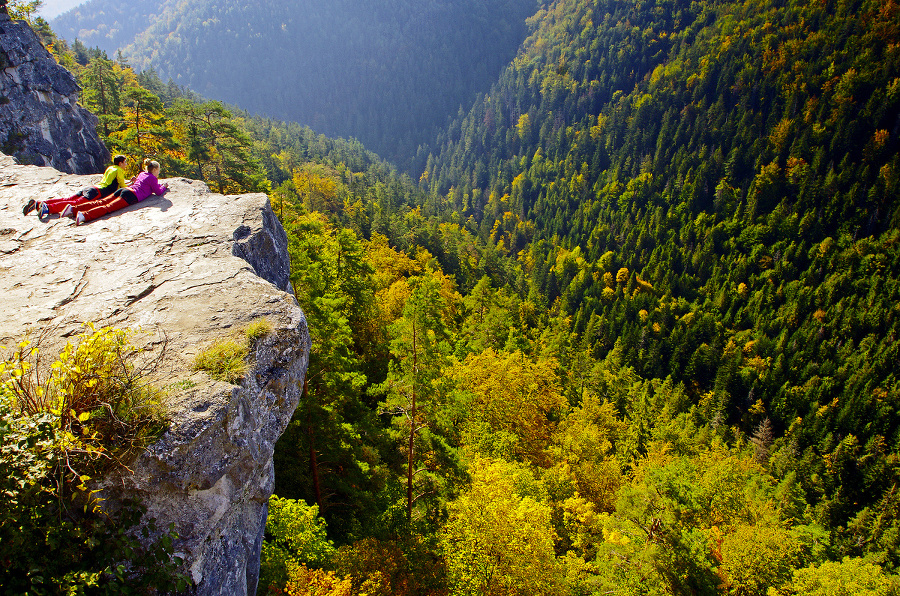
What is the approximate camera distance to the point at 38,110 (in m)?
24.3

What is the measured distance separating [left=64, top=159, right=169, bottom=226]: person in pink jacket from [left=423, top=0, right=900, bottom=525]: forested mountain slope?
55.1 m

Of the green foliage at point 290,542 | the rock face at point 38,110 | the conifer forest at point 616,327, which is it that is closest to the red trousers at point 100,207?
the conifer forest at point 616,327

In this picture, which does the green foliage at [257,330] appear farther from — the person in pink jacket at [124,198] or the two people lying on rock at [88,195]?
the two people lying on rock at [88,195]

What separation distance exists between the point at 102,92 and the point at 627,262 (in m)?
121

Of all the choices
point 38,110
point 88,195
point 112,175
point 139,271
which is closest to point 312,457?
point 139,271

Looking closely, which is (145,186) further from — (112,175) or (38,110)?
(38,110)

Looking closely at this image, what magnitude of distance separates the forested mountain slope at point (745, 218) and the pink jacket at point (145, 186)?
5500 centimetres

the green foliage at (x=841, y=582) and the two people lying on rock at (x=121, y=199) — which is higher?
the two people lying on rock at (x=121, y=199)

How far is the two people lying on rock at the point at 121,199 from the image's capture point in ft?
31.4

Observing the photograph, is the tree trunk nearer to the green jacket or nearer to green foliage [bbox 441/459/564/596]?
green foliage [bbox 441/459/564/596]

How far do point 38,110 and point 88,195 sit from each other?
22.5 m

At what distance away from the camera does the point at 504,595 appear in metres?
14.7

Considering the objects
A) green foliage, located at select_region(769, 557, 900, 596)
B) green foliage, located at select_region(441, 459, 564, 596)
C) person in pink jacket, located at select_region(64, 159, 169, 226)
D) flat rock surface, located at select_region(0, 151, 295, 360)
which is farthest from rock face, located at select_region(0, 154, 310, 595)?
green foliage, located at select_region(769, 557, 900, 596)

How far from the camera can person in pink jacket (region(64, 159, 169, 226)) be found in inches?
380
